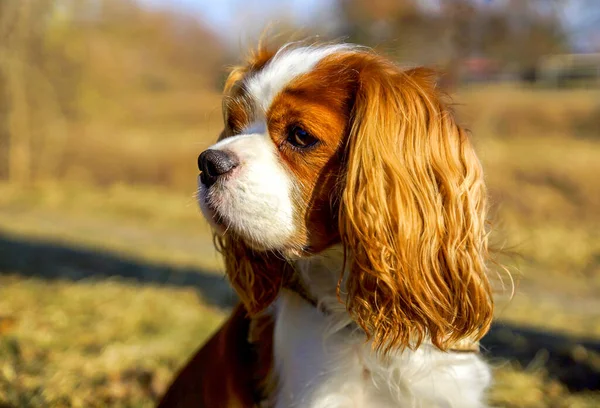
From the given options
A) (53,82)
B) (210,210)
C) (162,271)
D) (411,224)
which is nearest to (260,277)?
(210,210)

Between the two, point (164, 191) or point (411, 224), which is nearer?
point (411, 224)

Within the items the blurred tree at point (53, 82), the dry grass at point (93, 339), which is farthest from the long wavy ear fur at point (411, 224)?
the blurred tree at point (53, 82)

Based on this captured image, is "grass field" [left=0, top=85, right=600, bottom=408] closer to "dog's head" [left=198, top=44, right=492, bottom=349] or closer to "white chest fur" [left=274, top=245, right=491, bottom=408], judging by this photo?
"dog's head" [left=198, top=44, right=492, bottom=349]

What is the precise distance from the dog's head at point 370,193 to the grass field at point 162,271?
1.34 ft

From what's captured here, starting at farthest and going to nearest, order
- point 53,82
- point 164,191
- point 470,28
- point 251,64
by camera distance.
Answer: point 53,82 < point 164,191 < point 470,28 < point 251,64

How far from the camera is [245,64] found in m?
2.58

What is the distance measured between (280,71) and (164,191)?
1003 centimetres

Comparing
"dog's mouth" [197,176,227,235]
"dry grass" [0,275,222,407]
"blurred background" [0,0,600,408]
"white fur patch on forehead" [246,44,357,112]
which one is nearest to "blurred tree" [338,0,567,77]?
"blurred background" [0,0,600,408]

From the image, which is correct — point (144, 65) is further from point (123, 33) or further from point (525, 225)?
point (525, 225)

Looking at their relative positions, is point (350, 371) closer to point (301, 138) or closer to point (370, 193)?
point (370, 193)

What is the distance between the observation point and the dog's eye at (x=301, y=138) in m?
2.01

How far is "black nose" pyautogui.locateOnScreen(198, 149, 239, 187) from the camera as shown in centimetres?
194

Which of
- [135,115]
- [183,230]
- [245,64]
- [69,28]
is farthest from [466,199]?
[135,115]

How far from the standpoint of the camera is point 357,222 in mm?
1946
